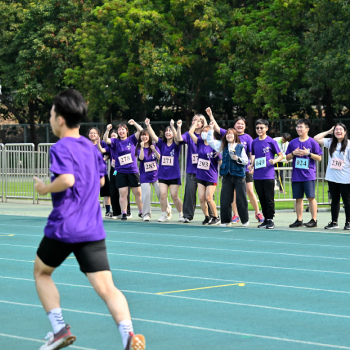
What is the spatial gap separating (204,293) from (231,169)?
22.6 feet

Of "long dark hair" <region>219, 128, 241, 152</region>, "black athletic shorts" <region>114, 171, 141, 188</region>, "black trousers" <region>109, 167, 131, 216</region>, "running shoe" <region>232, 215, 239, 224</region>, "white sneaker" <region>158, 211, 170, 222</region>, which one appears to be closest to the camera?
"long dark hair" <region>219, 128, 241, 152</region>

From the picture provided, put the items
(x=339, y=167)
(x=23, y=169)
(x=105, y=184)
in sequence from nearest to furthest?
1. (x=339, y=167)
2. (x=105, y=184)
3. (x=23, y=169)

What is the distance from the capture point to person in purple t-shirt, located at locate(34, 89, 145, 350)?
502cm

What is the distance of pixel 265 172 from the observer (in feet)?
47.8

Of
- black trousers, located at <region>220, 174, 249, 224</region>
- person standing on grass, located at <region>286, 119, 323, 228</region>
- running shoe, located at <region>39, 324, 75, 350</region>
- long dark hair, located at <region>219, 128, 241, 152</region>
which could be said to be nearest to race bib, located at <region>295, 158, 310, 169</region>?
person standing on grass, located at <region>286, 119, 323, 228</region>

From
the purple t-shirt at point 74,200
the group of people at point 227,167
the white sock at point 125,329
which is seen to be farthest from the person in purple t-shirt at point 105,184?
the white sock at point 125,329

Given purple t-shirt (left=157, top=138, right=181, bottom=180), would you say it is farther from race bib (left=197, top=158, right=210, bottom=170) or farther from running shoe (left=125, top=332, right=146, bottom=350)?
running shoe (left=125, top=332, right=146, bottom=350)

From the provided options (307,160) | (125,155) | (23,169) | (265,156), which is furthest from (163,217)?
(23,169)

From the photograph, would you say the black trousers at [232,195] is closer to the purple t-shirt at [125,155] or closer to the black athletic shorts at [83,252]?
the purple t-shirt at [125,155]

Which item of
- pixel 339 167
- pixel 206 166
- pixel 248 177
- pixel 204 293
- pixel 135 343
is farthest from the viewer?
pixel 248 177

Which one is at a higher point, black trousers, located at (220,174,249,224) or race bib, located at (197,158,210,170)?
race bib, located at (197,158,210,170)

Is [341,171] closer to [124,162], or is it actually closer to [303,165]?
[303,165]

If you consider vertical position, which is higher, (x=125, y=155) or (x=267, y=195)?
(x=125, y=155)

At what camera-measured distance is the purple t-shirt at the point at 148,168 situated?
16.2 metres
